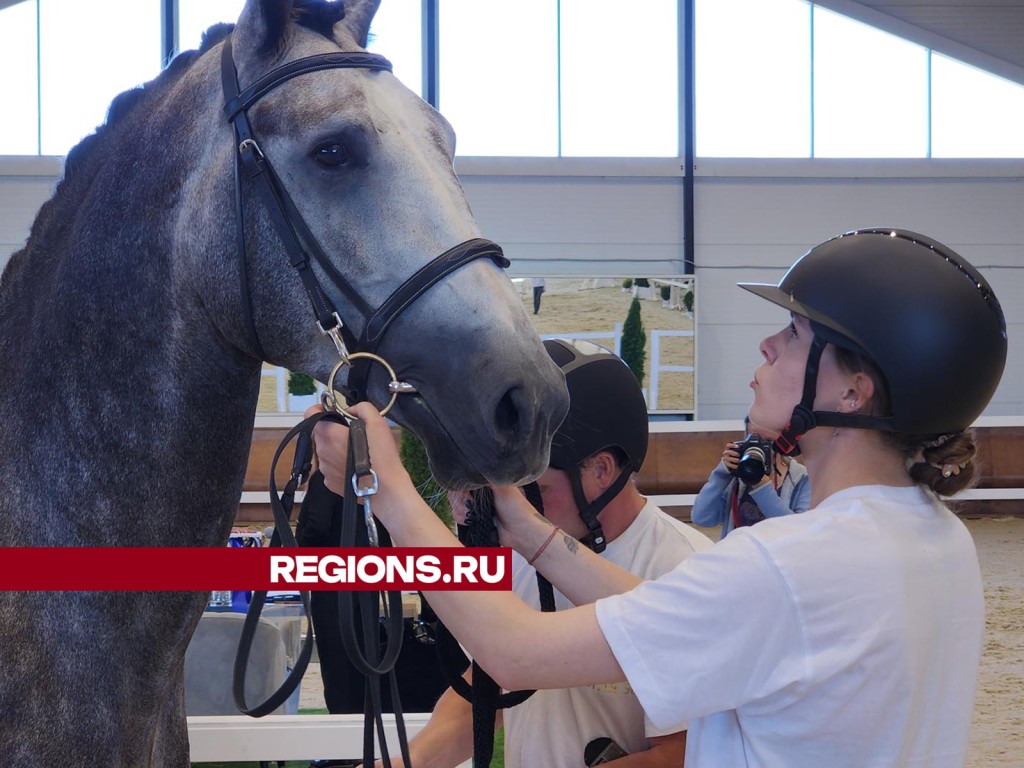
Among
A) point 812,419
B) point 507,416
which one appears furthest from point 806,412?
point 507,416

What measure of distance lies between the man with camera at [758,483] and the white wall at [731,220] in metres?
8.59

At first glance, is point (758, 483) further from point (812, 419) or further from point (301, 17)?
point (301, 17)

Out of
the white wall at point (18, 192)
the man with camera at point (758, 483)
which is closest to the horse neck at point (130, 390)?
the man with camera at point (758, 483)

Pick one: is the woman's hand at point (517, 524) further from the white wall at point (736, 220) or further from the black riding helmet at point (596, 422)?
the white wall at point (736, 220)

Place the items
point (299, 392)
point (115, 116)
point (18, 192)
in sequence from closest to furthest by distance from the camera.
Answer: point (115, 116)
point (299, 392)
point (18, 192)

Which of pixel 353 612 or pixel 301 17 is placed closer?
pixel 353 612

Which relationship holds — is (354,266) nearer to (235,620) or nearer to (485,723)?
(485,723)

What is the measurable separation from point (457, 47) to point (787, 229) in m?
5.22

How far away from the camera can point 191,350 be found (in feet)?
4.42

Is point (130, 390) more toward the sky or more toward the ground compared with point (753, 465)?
more toward the sky

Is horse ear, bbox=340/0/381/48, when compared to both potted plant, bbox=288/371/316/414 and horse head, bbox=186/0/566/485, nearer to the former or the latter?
horse head, bbox=186/0/566/485

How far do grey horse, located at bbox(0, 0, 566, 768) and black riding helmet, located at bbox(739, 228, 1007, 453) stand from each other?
0.47 m

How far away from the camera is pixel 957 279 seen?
1422 millimetres

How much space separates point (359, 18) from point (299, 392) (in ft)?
36.1
